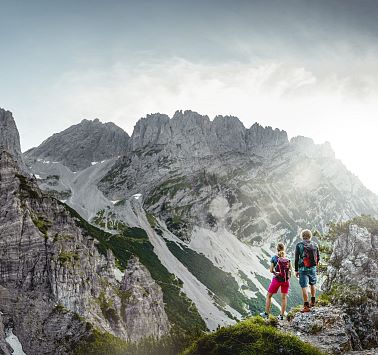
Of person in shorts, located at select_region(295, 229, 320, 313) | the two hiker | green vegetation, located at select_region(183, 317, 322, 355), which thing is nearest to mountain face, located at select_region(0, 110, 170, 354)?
green vegetation, located at select_region(183, 317, 322, 355)

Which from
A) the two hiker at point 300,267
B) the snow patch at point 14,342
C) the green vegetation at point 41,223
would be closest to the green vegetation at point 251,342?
the two hiker at point 300,267

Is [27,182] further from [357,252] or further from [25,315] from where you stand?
[357,252]

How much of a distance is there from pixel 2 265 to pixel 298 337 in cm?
10953

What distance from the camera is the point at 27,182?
14138 cm

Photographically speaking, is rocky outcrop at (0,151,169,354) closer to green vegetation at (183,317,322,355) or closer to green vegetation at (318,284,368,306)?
green vegetation at (318,284,368,306)

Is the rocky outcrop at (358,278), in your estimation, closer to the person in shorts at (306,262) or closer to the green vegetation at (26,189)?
the person in shorts at (306,262)

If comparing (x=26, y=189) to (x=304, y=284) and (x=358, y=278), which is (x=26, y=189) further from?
(x=304, y=284)

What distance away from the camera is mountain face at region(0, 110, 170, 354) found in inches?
4215

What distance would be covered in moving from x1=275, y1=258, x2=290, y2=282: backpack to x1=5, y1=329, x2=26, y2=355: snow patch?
97.5m

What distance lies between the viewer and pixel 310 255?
2067cm

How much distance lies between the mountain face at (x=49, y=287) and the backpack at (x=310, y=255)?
93261 mm

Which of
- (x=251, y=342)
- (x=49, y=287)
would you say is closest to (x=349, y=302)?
(x=251, y=342)

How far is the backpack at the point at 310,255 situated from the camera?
20609 mm

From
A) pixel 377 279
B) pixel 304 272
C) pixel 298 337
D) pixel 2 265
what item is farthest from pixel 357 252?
pixel 2 265
